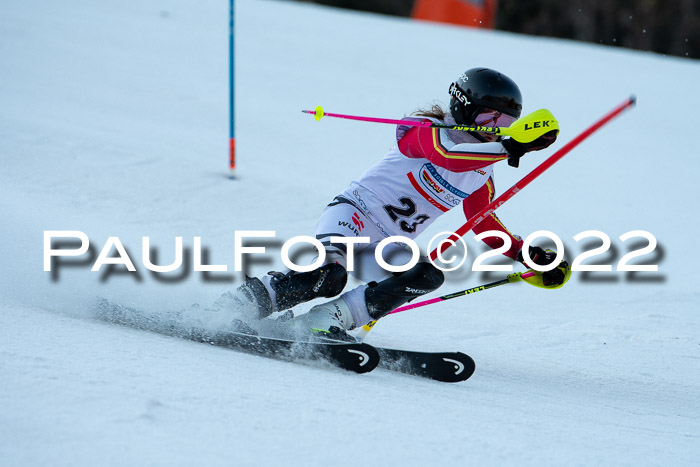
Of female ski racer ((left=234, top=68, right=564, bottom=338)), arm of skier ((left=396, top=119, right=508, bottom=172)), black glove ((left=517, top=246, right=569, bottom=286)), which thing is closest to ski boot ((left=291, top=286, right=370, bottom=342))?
female ski racer ((left=234, top=68, right=564, bottom=338))

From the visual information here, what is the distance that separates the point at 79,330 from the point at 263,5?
11909 millimetres

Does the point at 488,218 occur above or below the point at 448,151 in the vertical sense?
below

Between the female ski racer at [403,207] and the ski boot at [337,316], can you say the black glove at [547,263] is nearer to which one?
the female ski racer at [403,207]

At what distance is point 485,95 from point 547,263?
900 mm

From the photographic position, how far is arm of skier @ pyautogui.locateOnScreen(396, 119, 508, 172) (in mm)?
3166

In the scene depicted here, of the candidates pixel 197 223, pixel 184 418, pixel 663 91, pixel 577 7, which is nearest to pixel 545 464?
pixel 184 418

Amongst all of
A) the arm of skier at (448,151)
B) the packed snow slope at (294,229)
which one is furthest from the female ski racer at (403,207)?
the packed snow slope at (294,229)

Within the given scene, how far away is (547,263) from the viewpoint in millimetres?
3654

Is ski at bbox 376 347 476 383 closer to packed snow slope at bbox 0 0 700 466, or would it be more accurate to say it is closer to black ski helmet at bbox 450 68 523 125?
packed snow slope at bbox 0 0 700 466

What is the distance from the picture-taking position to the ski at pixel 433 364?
321 cm

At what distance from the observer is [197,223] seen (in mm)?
6188

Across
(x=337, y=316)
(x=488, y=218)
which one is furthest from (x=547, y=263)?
(x=337, y=316)

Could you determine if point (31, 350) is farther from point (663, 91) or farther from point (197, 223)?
point (663, 91)

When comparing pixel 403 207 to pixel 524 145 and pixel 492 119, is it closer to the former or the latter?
pixel 492 119
